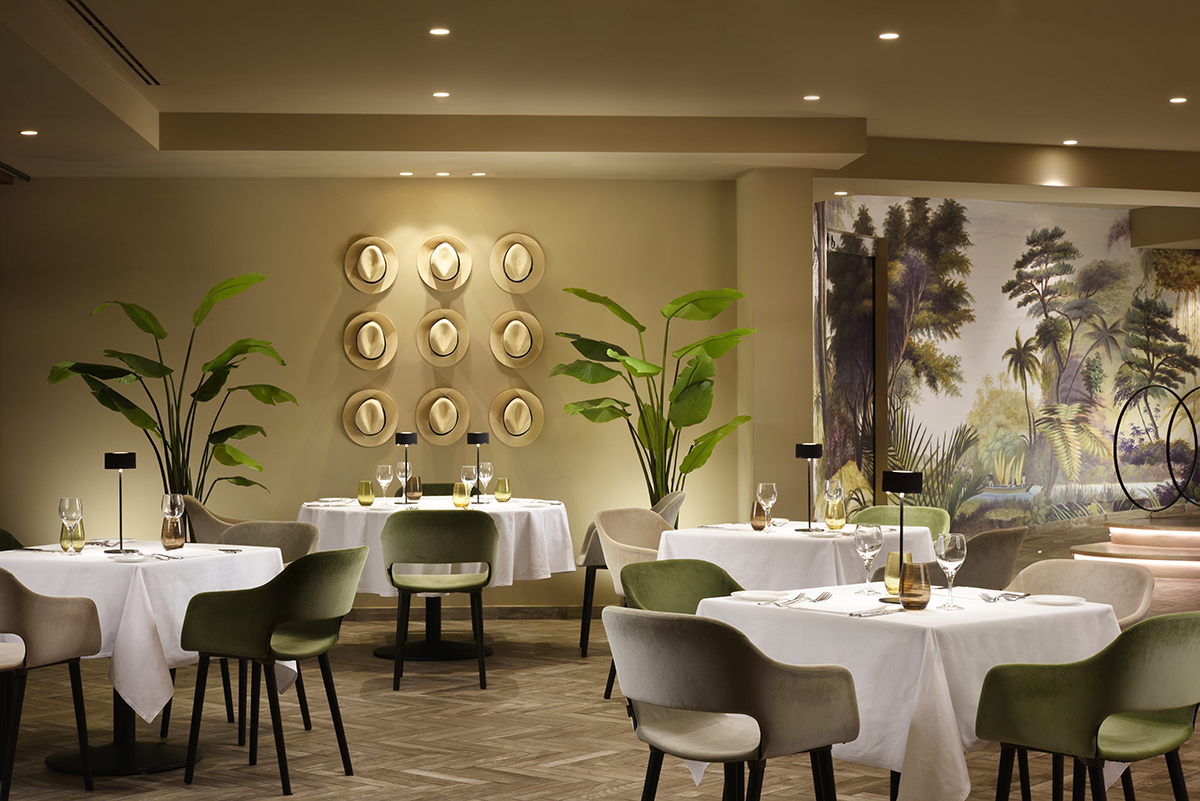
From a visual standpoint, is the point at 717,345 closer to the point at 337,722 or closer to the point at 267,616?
the point at 337,722

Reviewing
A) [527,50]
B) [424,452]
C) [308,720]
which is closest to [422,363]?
[424,452]

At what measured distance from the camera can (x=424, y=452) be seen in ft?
26.6

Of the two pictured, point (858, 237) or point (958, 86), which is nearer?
point (958, 86)

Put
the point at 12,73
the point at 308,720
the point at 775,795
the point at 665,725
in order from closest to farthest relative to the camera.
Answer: the point at 665,725, the point at 775,795, the point at 308,720, the point at 12,73

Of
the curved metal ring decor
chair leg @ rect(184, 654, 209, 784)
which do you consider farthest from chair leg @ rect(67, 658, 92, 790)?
the curved metal ring decor

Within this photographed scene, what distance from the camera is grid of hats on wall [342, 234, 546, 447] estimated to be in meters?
8.02

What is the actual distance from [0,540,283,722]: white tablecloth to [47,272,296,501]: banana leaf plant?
9.57 ft

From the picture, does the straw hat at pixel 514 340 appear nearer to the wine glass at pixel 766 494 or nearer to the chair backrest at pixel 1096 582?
the wine glass at pixel 766 494

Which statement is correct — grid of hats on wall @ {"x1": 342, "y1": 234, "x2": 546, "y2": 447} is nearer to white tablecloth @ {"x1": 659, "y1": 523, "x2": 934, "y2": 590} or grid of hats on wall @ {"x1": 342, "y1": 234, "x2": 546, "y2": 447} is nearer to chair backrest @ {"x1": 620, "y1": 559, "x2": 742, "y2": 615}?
white tablecloth @ {"x1": 659, "y1": 523, "x2": 934, "y2": 590}

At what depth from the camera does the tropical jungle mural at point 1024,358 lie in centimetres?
1201

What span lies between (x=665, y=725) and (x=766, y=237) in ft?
17.1

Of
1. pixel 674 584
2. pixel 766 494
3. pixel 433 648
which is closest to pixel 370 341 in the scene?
pixel 433 648

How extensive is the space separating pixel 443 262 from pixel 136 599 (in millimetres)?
4371

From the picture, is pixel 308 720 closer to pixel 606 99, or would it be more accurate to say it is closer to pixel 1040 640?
pixel 1040 640
